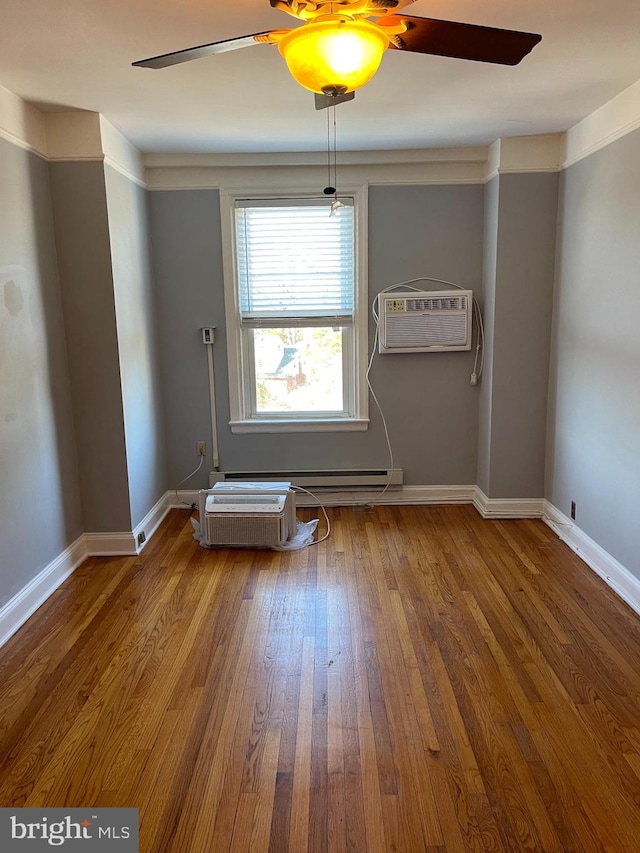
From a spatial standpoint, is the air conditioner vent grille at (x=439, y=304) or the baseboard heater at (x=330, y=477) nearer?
the air conditioner vent grille at (x=439, y=304)

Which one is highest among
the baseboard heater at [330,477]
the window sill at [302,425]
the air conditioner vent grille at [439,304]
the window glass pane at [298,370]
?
the air conditioner vent grille at [439,304]

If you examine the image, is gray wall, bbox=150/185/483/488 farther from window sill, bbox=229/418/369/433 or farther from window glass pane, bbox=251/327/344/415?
window glass pane, bbox=251/327/344/415

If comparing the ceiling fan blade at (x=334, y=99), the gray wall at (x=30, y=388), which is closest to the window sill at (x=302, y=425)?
the gray wall at (x=30, y=388)

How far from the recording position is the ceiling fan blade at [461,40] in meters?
1.49

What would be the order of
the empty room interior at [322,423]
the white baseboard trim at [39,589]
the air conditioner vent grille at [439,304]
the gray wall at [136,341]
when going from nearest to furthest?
1. the empty room interior at [322,423]
2. the white baseboard trim at [39,589]
3. the gray wall at [136,341]
4. the air conditioner vent grille at [439,304]

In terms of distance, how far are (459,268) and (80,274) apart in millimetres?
2471

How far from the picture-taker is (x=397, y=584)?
9.81ft

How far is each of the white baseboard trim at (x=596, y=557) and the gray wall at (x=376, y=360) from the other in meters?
0.72

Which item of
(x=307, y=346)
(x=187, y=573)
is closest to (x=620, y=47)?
(x=307, y=346)

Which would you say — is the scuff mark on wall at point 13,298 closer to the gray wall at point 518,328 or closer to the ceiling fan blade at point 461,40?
the ceiling fan blade at point 461,40

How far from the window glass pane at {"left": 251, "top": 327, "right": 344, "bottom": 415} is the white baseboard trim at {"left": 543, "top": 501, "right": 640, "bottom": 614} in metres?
1.66

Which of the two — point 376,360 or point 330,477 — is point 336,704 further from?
point 376,360

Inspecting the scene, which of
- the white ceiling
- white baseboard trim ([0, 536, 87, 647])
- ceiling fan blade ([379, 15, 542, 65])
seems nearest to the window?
the white ceiling

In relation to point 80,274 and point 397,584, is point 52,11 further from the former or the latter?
point 397,584
